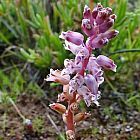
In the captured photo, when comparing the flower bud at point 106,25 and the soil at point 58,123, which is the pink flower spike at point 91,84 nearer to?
the flower bud at point 106,25

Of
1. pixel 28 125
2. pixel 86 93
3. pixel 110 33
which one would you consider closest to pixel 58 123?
pixel 28 125

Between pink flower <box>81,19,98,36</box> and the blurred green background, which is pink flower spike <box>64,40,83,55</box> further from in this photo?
the blurred green background

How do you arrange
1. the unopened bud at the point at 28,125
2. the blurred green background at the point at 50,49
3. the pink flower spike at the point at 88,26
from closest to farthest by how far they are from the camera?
the pink flower spike at the point at 88,26 → the unopened bud at the point at 28,125 → the blurred green background at the point at 50,49

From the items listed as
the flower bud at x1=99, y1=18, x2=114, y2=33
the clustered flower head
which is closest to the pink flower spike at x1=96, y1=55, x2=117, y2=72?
the clustered flower head

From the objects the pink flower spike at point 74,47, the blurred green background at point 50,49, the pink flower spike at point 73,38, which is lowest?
the blurred green background at point 50,49

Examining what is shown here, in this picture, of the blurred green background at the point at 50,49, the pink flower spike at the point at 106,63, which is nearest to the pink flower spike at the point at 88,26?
the pink flower spike at the point at 106,63

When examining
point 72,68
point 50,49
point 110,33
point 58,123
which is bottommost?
point 58,123

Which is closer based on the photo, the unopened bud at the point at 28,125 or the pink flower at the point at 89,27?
the pink flower at the point at 89,27

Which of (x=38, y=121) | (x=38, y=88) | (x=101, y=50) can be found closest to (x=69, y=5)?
(x=101, y=50)

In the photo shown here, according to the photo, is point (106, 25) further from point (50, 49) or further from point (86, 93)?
point (50, 49)
